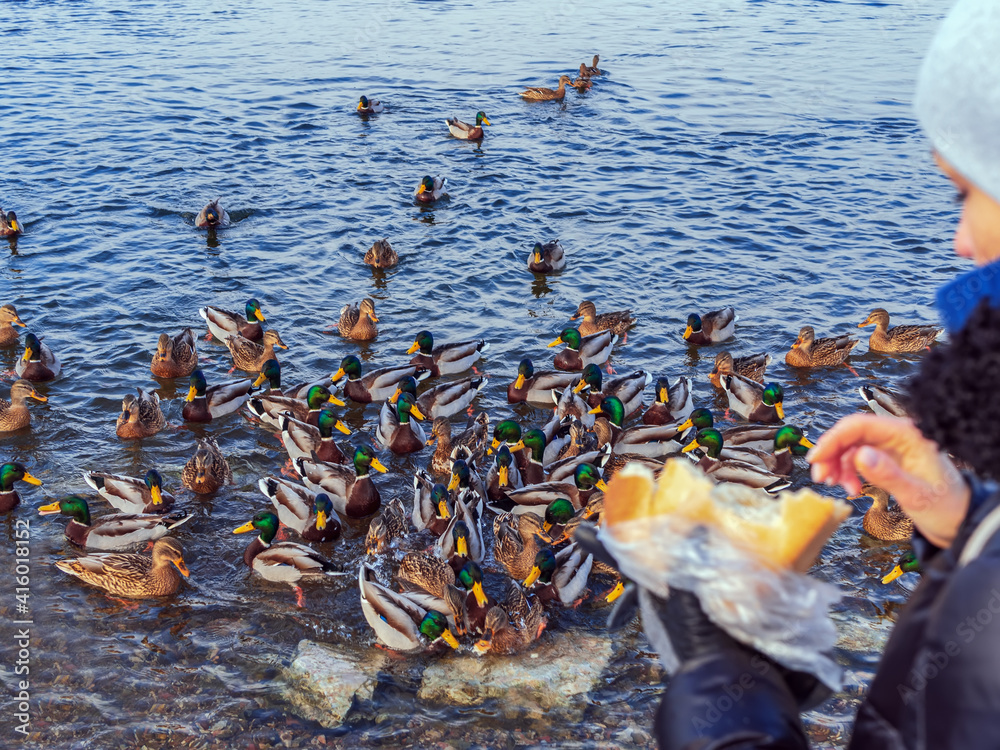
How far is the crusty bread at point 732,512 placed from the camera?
1.73 meters

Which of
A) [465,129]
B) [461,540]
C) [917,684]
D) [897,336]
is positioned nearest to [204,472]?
[461,540]

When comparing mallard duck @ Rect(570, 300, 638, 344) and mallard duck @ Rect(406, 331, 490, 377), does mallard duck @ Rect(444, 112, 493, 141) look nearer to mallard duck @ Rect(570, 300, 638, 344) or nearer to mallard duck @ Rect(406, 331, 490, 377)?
mallard duck @ Rect(570, 300, 638, 344)

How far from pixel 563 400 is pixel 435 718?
448 cm

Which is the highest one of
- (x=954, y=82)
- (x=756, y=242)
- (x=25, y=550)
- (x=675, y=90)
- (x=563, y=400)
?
(x=954, y=82)

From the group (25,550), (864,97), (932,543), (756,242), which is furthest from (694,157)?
(932,543)

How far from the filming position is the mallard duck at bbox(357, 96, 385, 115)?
18.5 metres

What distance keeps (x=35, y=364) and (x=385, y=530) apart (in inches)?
192

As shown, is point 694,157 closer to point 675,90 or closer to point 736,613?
point 675,90

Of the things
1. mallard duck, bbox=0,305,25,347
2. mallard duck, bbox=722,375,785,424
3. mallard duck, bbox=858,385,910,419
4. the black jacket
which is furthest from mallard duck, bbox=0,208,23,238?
the black jacket

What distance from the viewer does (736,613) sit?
1.71 meters

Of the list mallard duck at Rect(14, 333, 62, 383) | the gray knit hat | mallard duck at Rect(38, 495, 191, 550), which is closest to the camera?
the gray knit hat

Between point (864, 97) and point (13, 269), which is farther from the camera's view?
point (864, 97)

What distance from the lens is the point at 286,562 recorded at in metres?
7.25

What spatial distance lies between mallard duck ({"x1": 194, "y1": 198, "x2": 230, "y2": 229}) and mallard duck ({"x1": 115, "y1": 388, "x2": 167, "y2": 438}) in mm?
4910
